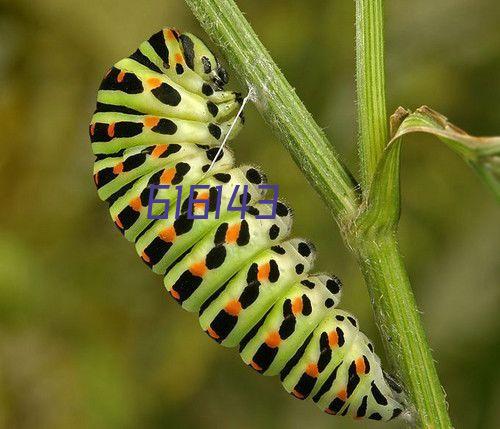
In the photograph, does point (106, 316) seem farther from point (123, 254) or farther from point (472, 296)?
point (472, 296)

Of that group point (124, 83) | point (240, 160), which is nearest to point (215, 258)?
point (124, 83)

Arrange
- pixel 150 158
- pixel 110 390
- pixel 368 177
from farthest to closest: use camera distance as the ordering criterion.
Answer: pixel 110 390, pixel 150 158, pixel 368 177

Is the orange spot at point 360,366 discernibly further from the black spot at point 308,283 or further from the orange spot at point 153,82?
the orange spot at point 153,82

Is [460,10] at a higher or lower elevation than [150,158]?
higher

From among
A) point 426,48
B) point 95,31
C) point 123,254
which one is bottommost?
point 123,254

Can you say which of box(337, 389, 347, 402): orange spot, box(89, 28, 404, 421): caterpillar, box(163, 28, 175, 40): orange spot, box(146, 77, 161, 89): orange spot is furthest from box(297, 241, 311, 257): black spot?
box(163, 28, 175, 40): orange spot

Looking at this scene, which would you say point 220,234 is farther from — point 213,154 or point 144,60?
point 144,60

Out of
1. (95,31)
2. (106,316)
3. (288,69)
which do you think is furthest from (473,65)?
(106,316)

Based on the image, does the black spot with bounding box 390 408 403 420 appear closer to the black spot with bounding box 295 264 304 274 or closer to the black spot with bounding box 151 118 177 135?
the black spot with bounding box 295 264 304 274
